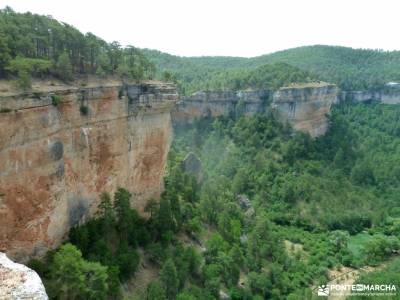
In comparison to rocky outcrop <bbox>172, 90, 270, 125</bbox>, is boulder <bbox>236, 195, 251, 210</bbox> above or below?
below

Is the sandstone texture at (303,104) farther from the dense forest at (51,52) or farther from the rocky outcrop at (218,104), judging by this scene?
the dense forest at (51,52)

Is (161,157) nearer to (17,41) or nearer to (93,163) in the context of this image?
(93,163)

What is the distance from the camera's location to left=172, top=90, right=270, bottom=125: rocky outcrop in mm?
65375

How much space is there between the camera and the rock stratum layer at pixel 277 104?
62312 millimetres

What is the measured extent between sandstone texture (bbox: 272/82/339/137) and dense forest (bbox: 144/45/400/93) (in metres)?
10.6

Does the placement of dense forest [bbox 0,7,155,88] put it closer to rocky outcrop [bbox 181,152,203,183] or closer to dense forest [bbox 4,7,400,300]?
dense forest [bbox 4,7,400,300]

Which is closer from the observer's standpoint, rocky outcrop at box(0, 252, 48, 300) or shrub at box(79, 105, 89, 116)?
rocky outcrop at box(0, 252, 48, 300)

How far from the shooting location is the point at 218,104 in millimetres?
68000

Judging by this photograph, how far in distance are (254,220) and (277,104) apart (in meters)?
24.8

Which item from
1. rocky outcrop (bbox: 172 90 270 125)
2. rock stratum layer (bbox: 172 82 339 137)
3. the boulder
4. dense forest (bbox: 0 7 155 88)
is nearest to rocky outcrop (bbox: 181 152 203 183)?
the boulder

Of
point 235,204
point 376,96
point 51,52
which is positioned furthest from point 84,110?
point 376,96

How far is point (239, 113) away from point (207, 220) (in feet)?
103

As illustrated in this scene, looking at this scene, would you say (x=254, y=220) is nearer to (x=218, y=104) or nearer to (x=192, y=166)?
(x=192, y=166)

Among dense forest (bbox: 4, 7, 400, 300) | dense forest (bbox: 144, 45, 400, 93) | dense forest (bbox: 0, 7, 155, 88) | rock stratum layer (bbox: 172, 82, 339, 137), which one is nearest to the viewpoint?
dense forest (bbox: 0, 7, 155, 88)
